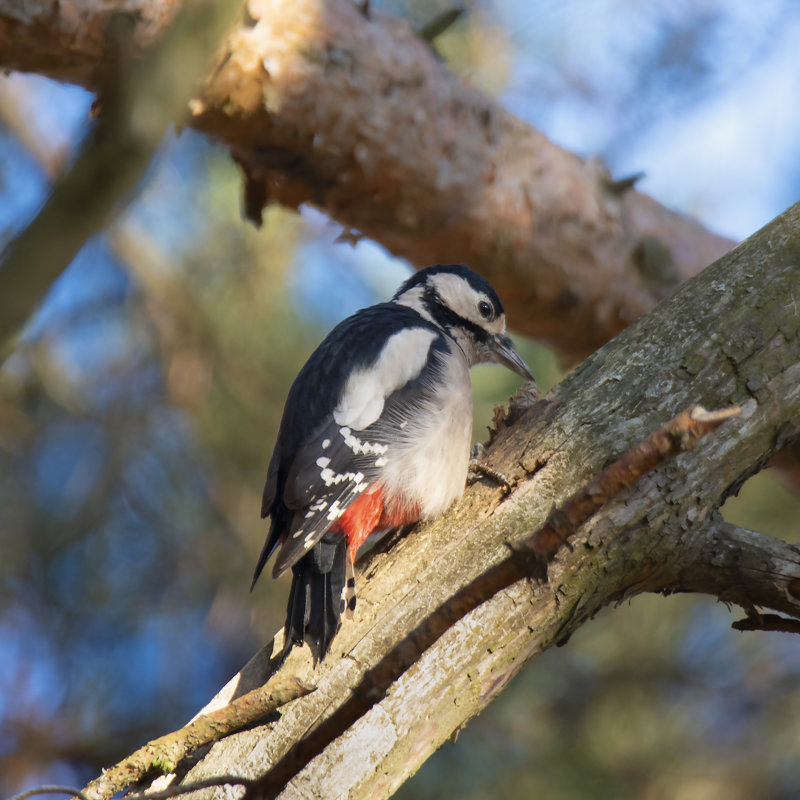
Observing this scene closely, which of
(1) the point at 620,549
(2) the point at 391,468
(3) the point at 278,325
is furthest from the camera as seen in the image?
(3) the point at 278,325

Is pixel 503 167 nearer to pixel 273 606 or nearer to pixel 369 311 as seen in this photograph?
pixel 369 311

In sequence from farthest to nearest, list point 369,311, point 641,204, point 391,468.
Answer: point 641,204, point 369,311, point 391,468

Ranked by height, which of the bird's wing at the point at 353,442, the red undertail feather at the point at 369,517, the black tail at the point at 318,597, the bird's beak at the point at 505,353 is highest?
the bird's beak at the point at 505,353

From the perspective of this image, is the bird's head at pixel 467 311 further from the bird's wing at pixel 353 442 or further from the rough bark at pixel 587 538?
the rough bark at pixel 587 538

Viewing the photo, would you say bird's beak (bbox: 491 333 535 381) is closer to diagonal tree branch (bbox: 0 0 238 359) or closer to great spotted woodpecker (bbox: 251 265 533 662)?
great spotted woodpecker (bbox: 251 265 533 662)

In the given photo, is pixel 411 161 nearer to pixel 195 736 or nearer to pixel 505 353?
pixel 505 353

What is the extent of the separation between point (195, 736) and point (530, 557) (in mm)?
864

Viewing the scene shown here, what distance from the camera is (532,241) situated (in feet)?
11.9

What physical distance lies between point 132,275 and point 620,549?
2473 mm

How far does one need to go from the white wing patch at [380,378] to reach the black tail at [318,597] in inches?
12.2

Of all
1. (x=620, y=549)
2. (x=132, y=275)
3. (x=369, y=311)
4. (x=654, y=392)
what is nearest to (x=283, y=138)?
(x=369, y=311)

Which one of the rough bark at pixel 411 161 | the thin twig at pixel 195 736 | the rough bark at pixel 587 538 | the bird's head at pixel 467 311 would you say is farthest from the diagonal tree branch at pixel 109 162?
the bird's head at pixel 467 311

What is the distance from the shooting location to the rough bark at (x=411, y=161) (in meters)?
2.82

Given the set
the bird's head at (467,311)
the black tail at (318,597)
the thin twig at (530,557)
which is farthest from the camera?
the bird's head at (467,311)
